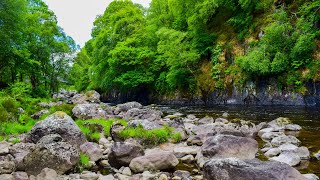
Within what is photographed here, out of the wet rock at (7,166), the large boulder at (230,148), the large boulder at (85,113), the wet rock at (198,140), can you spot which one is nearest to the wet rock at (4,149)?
the wet rock at (7,166)

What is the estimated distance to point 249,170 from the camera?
553cm

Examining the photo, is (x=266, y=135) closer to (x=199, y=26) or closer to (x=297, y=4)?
(x=297, y=4)

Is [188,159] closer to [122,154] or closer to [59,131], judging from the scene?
[122,154]

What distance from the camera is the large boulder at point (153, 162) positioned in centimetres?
718

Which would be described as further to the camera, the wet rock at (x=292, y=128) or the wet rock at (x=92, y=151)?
the wet rock at (x=292, y=128)

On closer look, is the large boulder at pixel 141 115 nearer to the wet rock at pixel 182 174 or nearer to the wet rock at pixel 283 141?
the wet rock at pixel 283 141

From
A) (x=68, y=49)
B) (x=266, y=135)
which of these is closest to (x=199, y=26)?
(x=68, y=49)

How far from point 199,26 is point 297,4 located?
10169mm

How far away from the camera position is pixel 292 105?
74.4 ft

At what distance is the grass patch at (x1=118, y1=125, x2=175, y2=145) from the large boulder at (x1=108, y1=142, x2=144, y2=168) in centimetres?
229

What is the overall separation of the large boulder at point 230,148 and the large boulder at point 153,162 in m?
1.00

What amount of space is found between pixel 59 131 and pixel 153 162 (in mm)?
3294

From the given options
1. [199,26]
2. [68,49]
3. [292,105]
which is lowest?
[292,105]

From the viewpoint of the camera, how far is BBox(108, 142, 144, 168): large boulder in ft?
25.0
